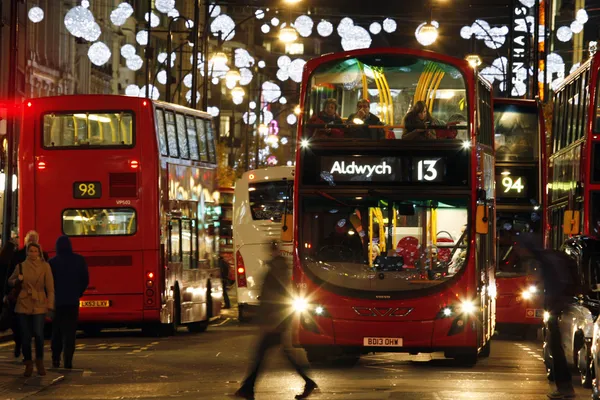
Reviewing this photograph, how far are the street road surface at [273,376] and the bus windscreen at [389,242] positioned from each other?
3.96 ft

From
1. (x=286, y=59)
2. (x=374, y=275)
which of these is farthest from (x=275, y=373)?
(x=286, y=59)

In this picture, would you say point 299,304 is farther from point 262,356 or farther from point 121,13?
point 121,13

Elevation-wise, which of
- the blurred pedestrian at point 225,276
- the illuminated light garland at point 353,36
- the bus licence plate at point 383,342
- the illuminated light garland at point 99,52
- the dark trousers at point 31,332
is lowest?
the blurred pedestrian at point 225,276

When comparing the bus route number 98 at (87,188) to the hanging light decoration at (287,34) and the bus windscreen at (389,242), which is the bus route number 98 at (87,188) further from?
the hanging light decoration at (287,34)

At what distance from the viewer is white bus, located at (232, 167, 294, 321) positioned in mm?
32531

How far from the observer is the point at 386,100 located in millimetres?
20359

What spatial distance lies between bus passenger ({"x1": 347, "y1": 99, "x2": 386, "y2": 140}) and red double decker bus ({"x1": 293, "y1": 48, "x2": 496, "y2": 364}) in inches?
0.7

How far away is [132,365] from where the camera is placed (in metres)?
20.4

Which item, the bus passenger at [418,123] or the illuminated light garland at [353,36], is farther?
the illuminated light garland at [353,36]

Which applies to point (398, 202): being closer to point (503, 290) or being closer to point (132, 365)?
point (132, 365)

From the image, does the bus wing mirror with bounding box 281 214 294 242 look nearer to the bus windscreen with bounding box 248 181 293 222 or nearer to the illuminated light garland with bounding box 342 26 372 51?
the bus windscreen with bounding box 248 181 293 222

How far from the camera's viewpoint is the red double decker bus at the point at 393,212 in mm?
19500

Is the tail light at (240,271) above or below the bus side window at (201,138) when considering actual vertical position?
below

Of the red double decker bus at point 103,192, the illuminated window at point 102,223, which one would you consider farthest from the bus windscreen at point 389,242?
the illuminated window at point 102,223
